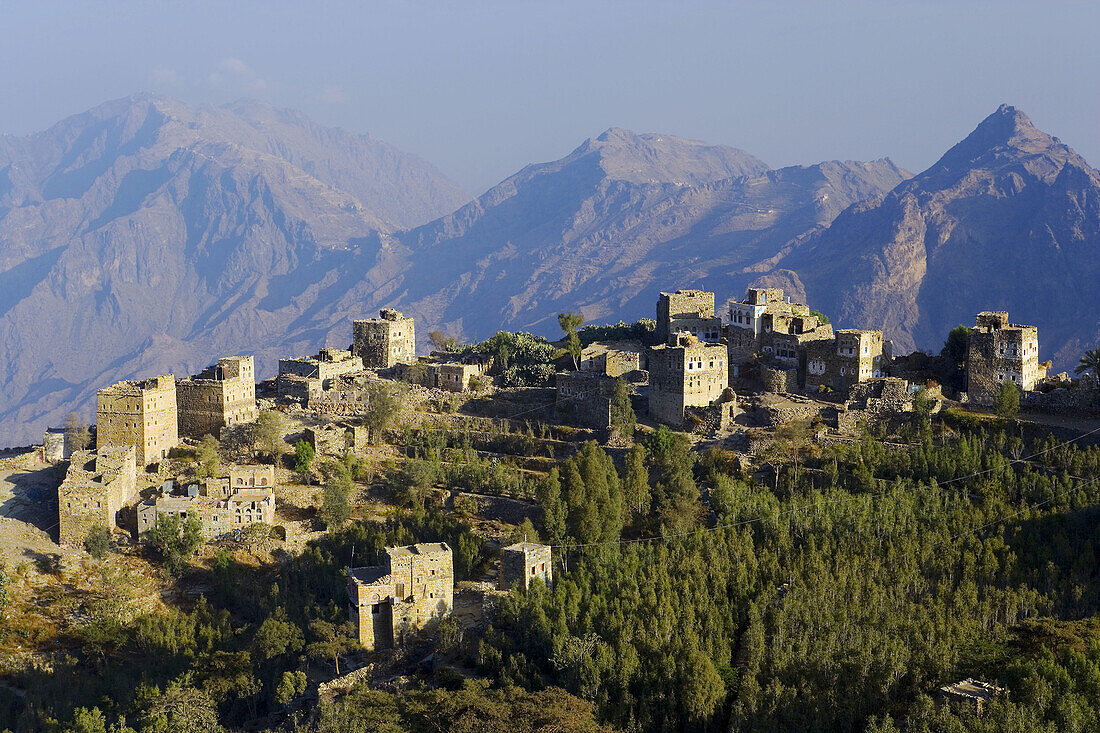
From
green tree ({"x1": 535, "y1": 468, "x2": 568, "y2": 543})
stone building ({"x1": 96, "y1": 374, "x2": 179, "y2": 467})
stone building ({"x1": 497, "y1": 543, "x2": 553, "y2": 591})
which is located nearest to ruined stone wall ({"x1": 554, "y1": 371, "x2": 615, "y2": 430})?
green tree ({"x1": 535, "y1": 468, "x2": 568, "y2": 543})

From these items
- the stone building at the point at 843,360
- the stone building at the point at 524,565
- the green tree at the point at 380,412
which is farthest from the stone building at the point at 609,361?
the stone building at the point at 524,565

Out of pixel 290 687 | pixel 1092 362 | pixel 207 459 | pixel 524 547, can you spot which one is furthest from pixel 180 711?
pixel 1092 362

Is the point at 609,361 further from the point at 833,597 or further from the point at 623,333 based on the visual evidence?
the point at 833,597

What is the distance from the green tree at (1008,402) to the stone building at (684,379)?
550 inches

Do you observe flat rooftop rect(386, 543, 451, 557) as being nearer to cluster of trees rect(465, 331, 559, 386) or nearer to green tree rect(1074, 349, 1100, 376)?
cluster of trees rect(465, 331, 559, 386)

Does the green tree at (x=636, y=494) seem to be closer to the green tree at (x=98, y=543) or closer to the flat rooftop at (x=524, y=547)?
the flat rooftop at (x=524, y=547)

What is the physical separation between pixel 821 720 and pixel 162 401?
38911 millimetres

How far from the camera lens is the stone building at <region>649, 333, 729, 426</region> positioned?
6544cm

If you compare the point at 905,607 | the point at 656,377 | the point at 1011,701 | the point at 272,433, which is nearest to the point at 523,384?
the point at 656,377

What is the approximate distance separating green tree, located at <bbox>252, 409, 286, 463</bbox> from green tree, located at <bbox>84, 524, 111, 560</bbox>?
10140mm

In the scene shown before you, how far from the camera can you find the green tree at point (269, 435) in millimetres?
63344

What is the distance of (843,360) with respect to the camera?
67.1m

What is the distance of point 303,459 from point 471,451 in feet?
27.6

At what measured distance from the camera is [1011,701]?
3784cm
